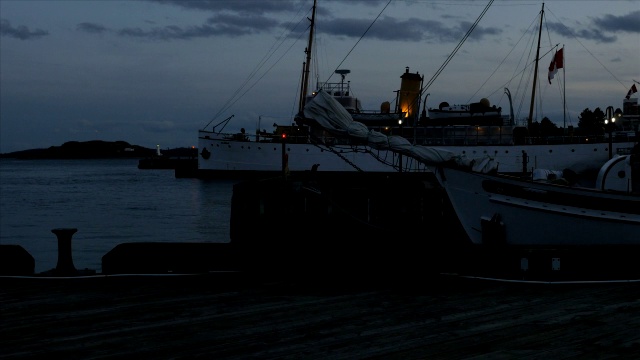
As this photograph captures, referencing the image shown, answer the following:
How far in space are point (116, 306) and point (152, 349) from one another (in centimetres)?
→ 209

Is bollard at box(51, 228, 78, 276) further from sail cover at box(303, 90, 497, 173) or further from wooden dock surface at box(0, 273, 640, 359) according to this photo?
sail cover at box(303, 90, 497, 173)

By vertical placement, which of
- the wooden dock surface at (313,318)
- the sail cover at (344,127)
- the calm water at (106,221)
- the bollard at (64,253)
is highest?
the sail cover at (344,127)

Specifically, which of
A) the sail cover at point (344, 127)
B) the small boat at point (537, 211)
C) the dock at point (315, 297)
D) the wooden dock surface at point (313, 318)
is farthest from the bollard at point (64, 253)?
the small boat at point (537, 211)

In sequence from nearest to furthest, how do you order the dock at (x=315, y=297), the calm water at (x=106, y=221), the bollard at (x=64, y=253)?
1. the dock at (x=315, y=297)
2. the bollard at (x=64, y=253)
3. the calm water at (x=106, y=221)

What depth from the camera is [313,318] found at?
307 inches

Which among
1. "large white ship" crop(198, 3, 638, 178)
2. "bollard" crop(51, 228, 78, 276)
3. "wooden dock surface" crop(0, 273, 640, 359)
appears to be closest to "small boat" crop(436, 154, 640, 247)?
"wooden dock surface" crop(0, 273, 640, 359)

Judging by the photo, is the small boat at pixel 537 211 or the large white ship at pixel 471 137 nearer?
the small boat at pixel 537 211

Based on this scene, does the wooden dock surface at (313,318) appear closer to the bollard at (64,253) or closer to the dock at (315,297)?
the dock at (315,297)

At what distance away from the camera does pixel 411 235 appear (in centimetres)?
1162

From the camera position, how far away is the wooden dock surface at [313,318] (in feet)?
21.3

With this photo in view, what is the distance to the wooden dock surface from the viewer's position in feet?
21.3

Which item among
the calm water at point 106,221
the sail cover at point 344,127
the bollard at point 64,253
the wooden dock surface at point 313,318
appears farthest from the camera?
the calm water at point 106,221

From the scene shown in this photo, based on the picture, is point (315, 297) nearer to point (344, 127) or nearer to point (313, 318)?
point (313, 318)

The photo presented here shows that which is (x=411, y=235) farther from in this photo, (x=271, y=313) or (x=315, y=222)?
(x=271, y=313)
